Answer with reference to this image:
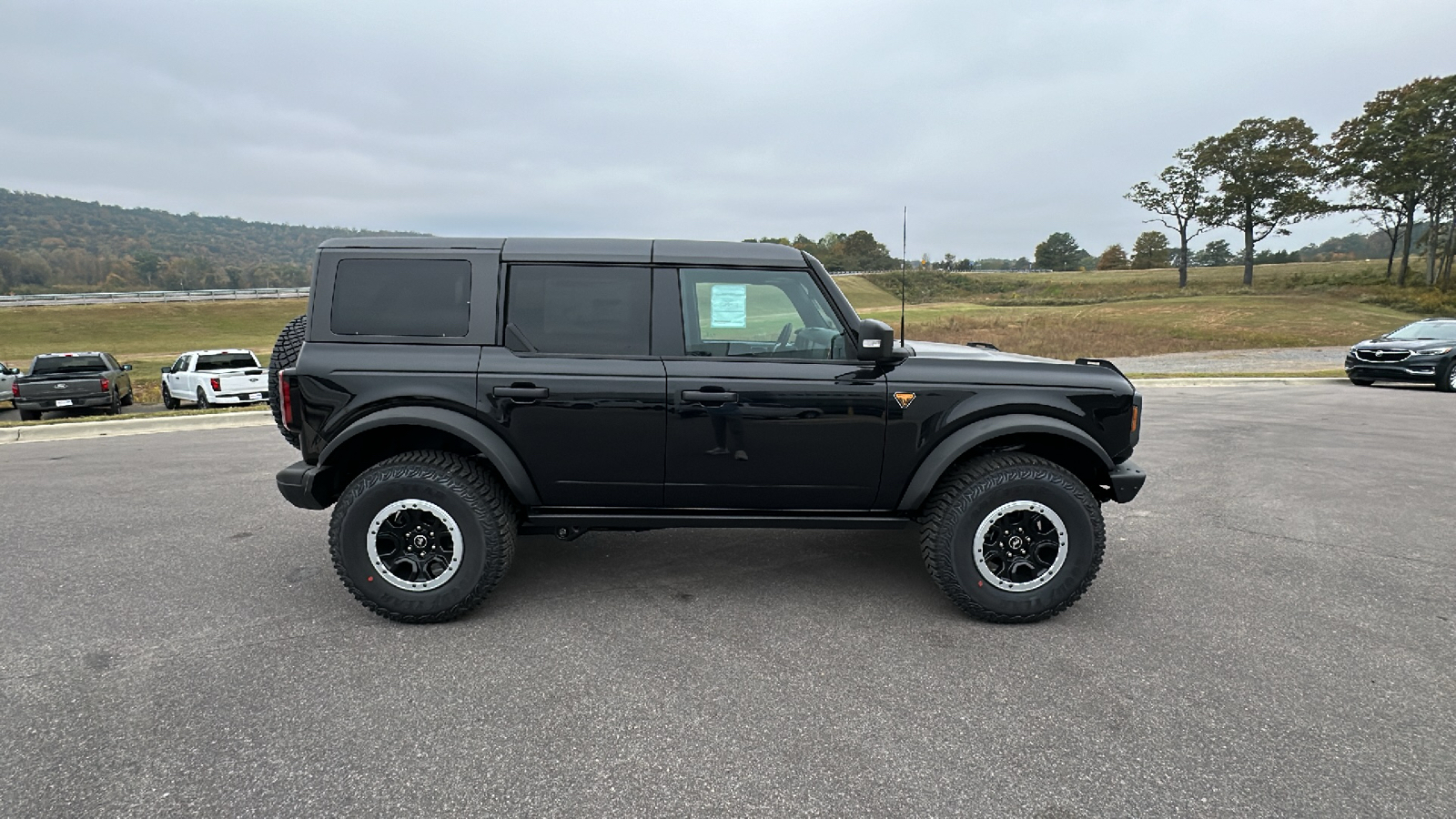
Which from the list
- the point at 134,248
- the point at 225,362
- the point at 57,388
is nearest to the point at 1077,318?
the point at 225,362

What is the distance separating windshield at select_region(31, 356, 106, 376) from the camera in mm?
14094

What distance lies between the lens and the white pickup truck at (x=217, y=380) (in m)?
13.6

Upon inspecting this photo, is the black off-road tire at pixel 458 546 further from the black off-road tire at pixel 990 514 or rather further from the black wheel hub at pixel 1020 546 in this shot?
the black wheel hub at pixel 1020 546

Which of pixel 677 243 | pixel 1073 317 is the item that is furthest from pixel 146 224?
pixel 677 243

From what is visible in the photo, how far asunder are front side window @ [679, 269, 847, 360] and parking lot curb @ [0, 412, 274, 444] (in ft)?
30.1

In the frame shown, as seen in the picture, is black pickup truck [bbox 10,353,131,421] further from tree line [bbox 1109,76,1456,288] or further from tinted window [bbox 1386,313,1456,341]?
tree line [bbox 1109,76,1456,288]

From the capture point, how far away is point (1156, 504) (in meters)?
5.47

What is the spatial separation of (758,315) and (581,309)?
88cm

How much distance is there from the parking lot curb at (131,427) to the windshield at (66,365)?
18.9 ft

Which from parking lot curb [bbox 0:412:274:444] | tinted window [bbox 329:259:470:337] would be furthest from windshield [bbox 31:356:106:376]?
tinted window [bbox 329:259:470:337]

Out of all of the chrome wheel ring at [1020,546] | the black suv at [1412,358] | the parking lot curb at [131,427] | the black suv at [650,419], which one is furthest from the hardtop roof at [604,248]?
the black suv at [1412,358]

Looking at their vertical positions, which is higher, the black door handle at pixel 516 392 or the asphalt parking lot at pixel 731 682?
the black door handle at pixel 516 392

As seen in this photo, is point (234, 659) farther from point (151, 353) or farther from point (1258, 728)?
point (151, 353)

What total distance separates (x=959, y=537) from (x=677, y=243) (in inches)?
78.5
